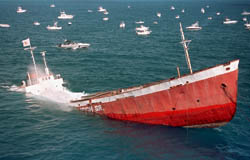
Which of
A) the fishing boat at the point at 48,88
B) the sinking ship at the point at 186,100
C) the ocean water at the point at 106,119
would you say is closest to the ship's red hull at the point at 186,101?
the sinking ship at the point at 186,100

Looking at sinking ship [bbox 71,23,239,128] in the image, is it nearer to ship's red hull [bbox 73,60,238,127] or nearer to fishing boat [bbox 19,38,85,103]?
ship's red hull [bbox 73,60,238,127]

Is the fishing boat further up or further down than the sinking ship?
further up

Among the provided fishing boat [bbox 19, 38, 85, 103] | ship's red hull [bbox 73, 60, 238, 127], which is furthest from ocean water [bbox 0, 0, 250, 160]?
fishing boat [bbox 19, 38, 85, 103]

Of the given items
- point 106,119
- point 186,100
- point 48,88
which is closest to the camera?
point 186,100

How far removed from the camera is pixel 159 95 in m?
33.4

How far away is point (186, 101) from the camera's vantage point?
106 feet

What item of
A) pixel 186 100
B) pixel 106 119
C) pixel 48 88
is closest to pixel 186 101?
pixel 186 100

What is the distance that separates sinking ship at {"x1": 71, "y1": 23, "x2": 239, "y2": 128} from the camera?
3034cm

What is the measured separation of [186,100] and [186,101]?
15 centimetres

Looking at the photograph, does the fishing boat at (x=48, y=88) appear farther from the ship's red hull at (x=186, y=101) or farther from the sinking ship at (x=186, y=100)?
the ship's red hull at (x=186, y=101)

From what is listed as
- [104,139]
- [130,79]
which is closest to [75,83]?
[130,79]

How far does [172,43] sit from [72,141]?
68.6 m

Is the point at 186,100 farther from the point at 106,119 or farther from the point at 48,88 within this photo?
the point at 48,88

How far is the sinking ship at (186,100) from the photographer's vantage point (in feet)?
99.6
